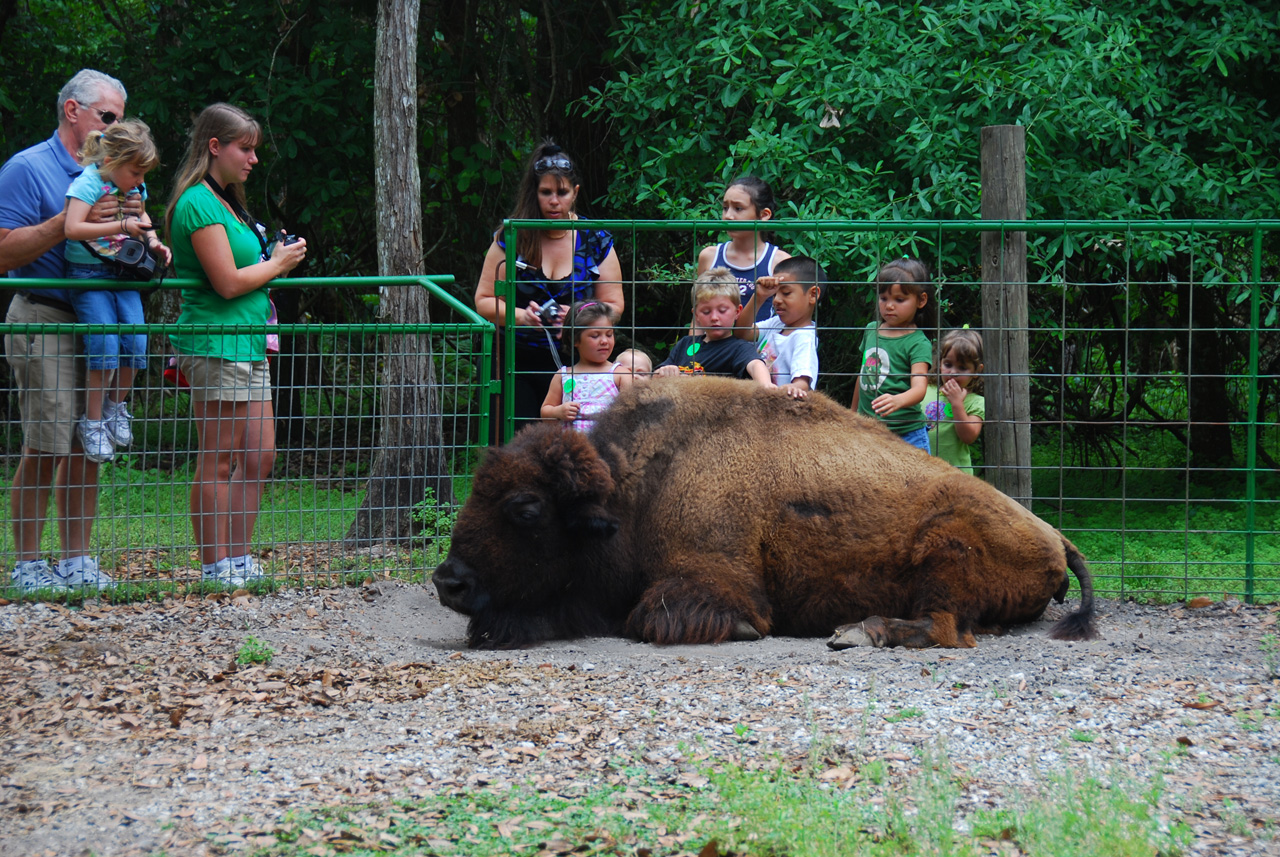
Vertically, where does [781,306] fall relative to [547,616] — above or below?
above

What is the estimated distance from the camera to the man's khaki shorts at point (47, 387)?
233 inches

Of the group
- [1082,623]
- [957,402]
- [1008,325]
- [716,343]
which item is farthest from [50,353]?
[1082,623]

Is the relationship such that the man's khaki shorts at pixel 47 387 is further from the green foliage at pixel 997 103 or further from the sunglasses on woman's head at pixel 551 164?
the green foliage at pixel 997 103

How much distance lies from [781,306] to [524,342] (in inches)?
63.9

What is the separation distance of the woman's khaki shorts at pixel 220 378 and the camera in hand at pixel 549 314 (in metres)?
1.63

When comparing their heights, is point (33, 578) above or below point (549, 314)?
below

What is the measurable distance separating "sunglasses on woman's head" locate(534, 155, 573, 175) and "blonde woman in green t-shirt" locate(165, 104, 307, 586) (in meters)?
1.52

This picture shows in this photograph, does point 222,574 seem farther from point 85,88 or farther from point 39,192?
point 85,88

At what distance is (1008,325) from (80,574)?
5.62 m

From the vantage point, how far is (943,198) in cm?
768

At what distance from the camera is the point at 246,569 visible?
20.5ft

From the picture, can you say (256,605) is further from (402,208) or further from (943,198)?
(943,198)

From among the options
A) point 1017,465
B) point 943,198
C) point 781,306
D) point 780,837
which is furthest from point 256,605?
point 943,198

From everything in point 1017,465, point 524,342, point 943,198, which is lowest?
point 1017,465
